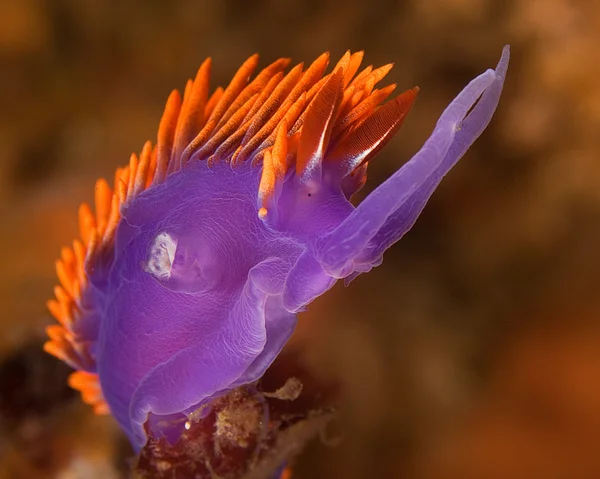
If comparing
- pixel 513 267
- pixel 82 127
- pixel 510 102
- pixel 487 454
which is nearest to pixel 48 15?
pixel 82 127

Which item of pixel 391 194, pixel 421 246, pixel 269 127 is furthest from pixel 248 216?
pixel 421 246

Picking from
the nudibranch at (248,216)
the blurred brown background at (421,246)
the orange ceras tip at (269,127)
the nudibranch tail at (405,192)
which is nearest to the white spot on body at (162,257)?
the nudibranch at (248,216)

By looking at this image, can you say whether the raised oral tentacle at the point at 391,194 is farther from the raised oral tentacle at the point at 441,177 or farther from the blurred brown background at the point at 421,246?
the blurred brown background at the point at 421,246

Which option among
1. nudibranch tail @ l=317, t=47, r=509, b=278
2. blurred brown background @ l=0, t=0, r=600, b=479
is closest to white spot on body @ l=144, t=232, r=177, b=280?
nudibranch tail @ l=317, t=47, r=509, b=278

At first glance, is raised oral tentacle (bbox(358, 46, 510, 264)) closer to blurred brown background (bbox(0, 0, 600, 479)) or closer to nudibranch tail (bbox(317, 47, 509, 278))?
nudibranch tail (bbox(317, 47, 509, 278))

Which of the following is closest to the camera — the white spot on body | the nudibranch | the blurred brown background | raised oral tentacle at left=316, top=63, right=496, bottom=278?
raised oral tentacle at left=316, top=63, right=496, bottom=278

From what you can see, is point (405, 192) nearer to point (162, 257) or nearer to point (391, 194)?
point (391, 194)

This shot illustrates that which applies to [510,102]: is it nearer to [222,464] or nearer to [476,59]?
[476,59]
